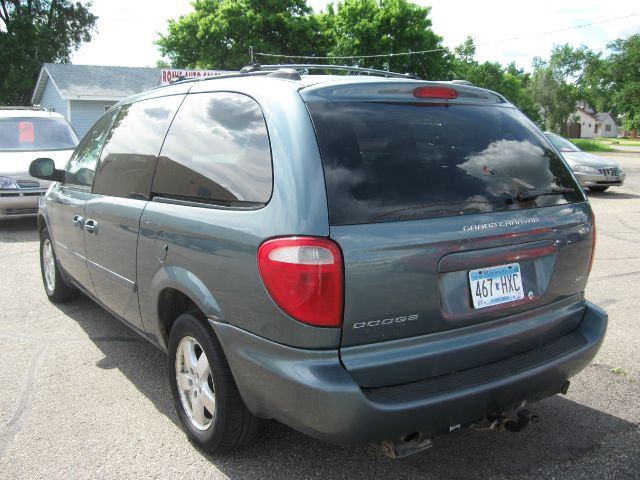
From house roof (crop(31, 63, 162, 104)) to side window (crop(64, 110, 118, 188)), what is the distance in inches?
1046

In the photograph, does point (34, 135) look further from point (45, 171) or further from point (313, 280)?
point (313, 280)

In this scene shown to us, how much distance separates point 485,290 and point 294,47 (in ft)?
140

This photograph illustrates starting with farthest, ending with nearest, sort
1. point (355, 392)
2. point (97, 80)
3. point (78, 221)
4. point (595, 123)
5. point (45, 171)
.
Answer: point (595, 123) → point (97, 80) → point (45, 171) → point (78, 221) → point (355, 392)

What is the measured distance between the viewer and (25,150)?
33.8ft

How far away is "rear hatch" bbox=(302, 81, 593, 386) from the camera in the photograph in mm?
2311

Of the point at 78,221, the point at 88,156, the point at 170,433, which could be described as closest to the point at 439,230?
the point at 170,433

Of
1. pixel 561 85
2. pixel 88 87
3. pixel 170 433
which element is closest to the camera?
pixel 170 433

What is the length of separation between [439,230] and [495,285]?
396 mm

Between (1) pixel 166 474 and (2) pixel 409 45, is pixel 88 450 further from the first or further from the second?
(2) pixel 409 45

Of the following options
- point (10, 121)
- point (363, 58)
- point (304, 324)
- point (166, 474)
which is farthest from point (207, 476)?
point (363, 58)

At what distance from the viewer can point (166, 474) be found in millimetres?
2830

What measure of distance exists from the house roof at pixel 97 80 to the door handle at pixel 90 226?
90.1 ft

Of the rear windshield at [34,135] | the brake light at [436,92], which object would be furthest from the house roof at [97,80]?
the brake light at [436,92]

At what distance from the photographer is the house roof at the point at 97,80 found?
29.3 meters
